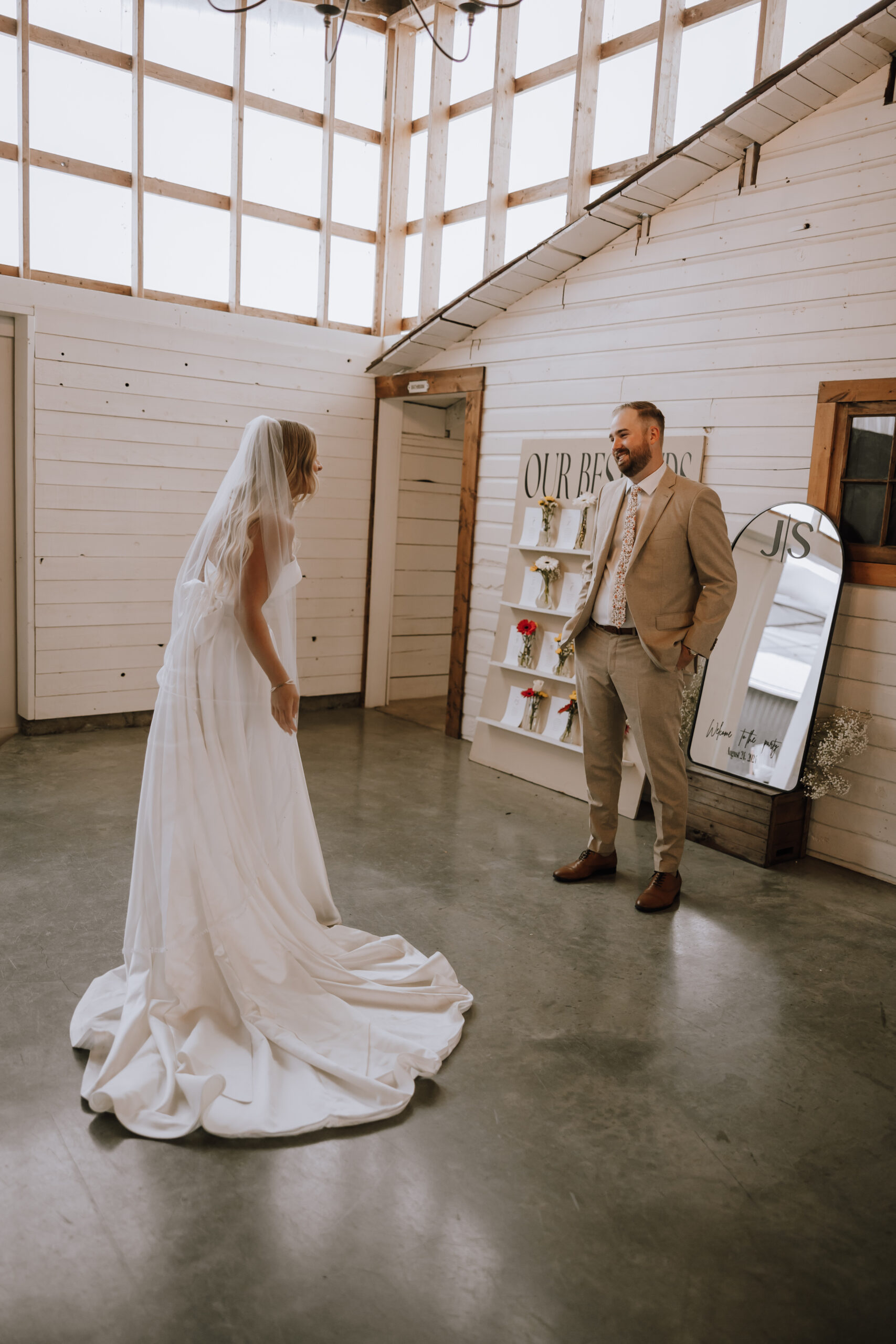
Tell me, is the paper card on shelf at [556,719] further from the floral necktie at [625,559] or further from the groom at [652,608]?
the floral necktie at [625,559]

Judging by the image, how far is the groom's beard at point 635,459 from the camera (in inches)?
140

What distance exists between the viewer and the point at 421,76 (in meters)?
6.77

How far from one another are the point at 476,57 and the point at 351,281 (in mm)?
1634

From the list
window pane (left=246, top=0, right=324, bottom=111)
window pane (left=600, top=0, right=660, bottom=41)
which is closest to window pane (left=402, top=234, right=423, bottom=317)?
window pane (left=246, top=0, right=324, bottom=111)

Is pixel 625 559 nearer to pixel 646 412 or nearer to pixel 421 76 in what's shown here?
pixel 646 412

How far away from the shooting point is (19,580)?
5766 millimetres

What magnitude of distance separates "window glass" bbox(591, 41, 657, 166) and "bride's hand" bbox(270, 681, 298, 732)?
403cm

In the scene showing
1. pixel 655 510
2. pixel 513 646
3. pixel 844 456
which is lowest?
pixel 513 646

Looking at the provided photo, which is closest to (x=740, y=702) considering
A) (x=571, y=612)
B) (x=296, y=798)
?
(x=571, y=612)

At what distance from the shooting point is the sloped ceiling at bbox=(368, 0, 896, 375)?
3.79m

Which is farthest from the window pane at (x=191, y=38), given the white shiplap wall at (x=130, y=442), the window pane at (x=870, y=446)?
the window pane at (x=870, y=446)

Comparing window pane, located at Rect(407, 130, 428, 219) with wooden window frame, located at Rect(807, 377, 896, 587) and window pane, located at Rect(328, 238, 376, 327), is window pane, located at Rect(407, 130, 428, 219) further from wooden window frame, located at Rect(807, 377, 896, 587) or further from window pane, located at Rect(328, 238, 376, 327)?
wooden window frame, located at Rect(807, 377, 896, 587)

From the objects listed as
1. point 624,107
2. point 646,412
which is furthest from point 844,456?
point 624,107

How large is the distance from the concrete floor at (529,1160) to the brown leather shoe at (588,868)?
0.13m
